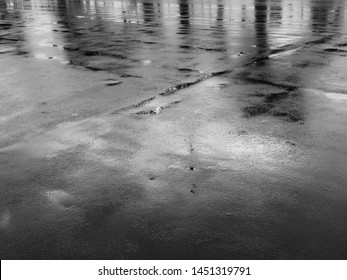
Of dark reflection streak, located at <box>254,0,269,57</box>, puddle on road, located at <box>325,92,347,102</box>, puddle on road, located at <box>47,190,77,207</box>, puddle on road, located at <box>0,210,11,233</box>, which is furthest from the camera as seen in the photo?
dark reflection streak, located at <box>254,0,269,57</box>

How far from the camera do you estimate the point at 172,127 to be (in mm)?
4980

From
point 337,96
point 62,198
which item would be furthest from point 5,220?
point 337,96

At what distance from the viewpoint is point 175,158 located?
4.13 metres

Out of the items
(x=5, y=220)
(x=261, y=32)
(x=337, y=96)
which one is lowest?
(x=5, y=220)

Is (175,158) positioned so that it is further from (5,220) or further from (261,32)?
(261,32)

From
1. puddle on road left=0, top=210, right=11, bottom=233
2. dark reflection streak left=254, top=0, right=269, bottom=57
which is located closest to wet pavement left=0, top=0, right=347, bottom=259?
puddle on road left=0, top=210, right=11, bottom=233

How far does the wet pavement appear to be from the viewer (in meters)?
2.91

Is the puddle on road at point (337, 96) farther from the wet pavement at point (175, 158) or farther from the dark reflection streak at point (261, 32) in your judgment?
the dark reflection streak at point (261, 32)

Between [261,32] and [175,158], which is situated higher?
[261,32]

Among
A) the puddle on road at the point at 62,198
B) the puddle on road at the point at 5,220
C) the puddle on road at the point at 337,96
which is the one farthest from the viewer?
the puddle on road at the point at 337,96

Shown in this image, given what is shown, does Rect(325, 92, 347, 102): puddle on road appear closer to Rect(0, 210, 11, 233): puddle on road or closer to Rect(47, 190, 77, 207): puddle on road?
Rect(47, 190, 77, 207): puddle on road

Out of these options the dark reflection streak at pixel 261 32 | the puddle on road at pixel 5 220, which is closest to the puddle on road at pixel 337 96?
the dark reflection streak at pixel 261 32

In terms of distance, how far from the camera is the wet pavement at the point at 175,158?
115 inches

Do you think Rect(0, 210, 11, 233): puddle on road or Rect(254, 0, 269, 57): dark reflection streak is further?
Rect(254, 0, 269, 57): dark reflection streak
